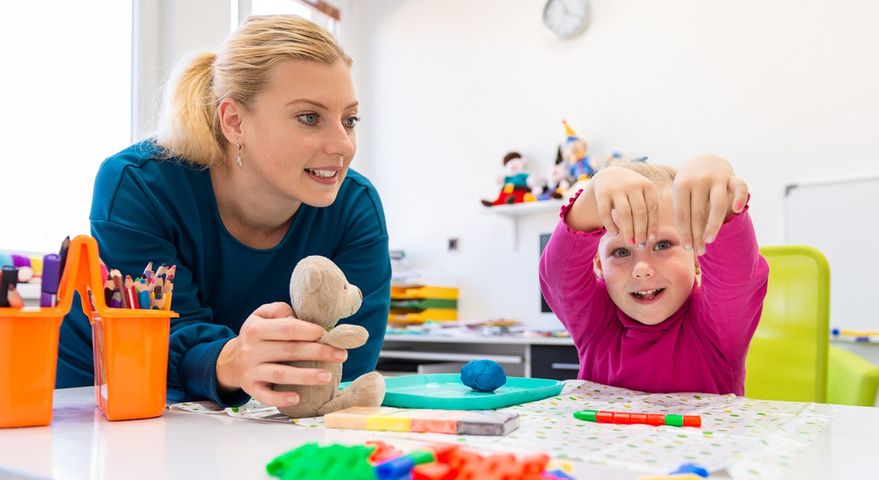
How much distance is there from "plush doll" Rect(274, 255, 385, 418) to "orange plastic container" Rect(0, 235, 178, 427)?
0.14m

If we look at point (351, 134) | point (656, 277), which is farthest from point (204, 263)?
point (656, 277)

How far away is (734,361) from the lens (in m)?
1.15

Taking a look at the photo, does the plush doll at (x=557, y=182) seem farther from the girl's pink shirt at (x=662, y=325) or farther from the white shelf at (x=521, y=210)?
the girl's pink shirt at (x=662, y=325)

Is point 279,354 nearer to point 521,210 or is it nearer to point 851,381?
point 851,381

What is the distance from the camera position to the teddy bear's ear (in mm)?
755

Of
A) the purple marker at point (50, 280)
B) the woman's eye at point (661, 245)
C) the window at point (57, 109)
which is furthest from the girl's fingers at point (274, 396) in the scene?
the window at point (57, 109)

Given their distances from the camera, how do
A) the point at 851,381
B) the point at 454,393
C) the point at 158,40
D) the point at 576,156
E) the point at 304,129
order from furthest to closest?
the point at 576,156 → the point at 158,40 → the point at 851,381 → the point at 304,129 → the point at 454,393

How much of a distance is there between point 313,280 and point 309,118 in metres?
0.39

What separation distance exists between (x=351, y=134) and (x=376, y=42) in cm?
296

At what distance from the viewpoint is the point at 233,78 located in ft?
3.67

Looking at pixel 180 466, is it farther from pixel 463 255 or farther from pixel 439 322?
pixel 463 255

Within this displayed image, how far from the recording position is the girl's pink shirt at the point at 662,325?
103 cm

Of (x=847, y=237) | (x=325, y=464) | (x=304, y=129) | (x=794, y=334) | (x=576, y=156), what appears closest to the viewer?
(x=325, y=464)

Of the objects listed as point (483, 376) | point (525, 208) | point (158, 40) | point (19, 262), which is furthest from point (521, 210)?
point (19, 262)
